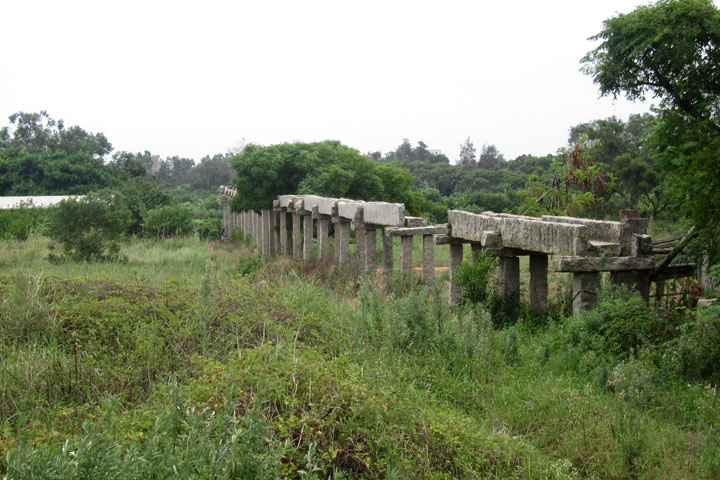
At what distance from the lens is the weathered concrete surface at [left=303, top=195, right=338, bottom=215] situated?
16.1 meters

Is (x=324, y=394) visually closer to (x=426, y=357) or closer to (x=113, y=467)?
(x=113, y=467)

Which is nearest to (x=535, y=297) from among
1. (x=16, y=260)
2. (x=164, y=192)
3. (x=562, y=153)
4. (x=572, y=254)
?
(x=572, y=254)

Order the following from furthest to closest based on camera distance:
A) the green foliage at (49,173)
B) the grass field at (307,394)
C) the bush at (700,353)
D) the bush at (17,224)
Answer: the green foliage at (49,173)
the bush at (17,224)
the bush at (700,353)
the grass field at (307,394)

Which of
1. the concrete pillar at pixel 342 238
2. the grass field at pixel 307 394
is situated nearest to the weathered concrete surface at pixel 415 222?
the concrete pillar at pixel 342 238

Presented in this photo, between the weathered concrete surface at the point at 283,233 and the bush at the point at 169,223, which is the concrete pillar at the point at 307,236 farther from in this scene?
the bush at the point at 169,223

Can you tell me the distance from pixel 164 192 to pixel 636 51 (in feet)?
103

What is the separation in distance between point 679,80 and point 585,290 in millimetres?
3826

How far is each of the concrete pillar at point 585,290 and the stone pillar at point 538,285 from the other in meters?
1.33

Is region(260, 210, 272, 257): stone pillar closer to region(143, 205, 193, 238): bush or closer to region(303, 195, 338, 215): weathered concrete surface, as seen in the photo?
region(143, 205, 193, 238): bush

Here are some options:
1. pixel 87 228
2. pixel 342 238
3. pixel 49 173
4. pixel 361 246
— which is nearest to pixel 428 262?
pixel 361 246

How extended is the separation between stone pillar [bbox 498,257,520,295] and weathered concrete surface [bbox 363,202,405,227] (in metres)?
2.89

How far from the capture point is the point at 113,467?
327 cm

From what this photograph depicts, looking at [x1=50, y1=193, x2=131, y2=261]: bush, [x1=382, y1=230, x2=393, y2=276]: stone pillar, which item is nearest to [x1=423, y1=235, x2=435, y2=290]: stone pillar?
[x1=382, y1=230, x2=393, y2=276]: stone pillar

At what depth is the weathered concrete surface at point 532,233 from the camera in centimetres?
816
